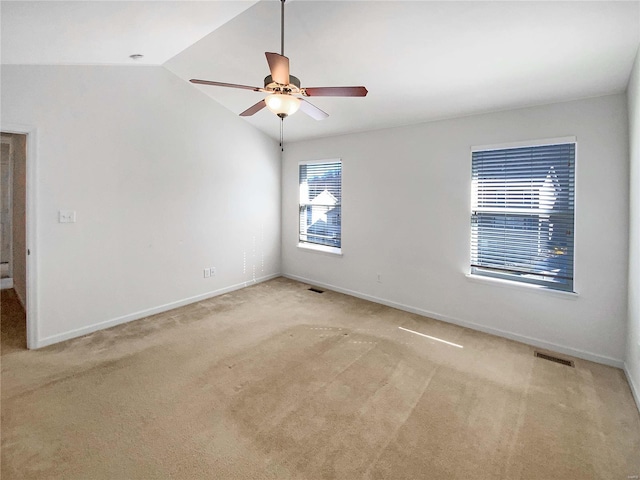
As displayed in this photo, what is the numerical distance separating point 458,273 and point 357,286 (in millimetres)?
1544

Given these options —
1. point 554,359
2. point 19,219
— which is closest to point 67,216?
point 19,219

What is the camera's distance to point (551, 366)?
2773 mm

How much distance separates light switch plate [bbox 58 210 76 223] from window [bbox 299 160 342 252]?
325 centimetres

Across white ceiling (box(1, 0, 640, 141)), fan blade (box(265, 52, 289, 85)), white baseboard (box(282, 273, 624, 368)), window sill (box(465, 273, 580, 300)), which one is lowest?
white baseboard (box(282, 273, 624, 368))

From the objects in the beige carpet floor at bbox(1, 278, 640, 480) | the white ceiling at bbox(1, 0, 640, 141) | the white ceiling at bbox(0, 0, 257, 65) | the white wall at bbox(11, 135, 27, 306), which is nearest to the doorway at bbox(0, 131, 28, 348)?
the white wall at bbox(11, 135, 27, 306)

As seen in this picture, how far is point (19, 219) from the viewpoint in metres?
4.15

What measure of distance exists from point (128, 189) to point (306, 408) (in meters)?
3.18

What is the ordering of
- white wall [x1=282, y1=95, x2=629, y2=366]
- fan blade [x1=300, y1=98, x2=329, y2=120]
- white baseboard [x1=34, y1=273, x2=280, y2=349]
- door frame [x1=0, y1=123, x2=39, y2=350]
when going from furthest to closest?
1. white baseboard [x1=34, y1=273, x2=280, y2=349]
2. door frame [x1=0, y1=123, x2=39, y2=350]
3. white wall [x1=282, y1=95, x2=629, y2=366]
4. fan blade [x1=300, y1=98, x2=329, y2=120]

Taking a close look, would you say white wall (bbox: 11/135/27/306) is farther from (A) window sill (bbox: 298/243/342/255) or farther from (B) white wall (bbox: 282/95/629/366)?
(A) window sill (bbox: 298/243/342/255)

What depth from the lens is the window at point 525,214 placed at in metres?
3.00

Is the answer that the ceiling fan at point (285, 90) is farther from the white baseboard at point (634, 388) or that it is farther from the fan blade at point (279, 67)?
the white baseboard at point (634, 388)

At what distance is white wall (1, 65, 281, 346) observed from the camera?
3002 mm

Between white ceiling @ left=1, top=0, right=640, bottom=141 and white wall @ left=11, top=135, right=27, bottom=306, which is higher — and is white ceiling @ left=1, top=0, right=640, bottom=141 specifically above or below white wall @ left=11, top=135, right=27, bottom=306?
above

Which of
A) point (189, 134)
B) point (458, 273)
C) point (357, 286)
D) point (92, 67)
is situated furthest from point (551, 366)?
point (92, 67)
